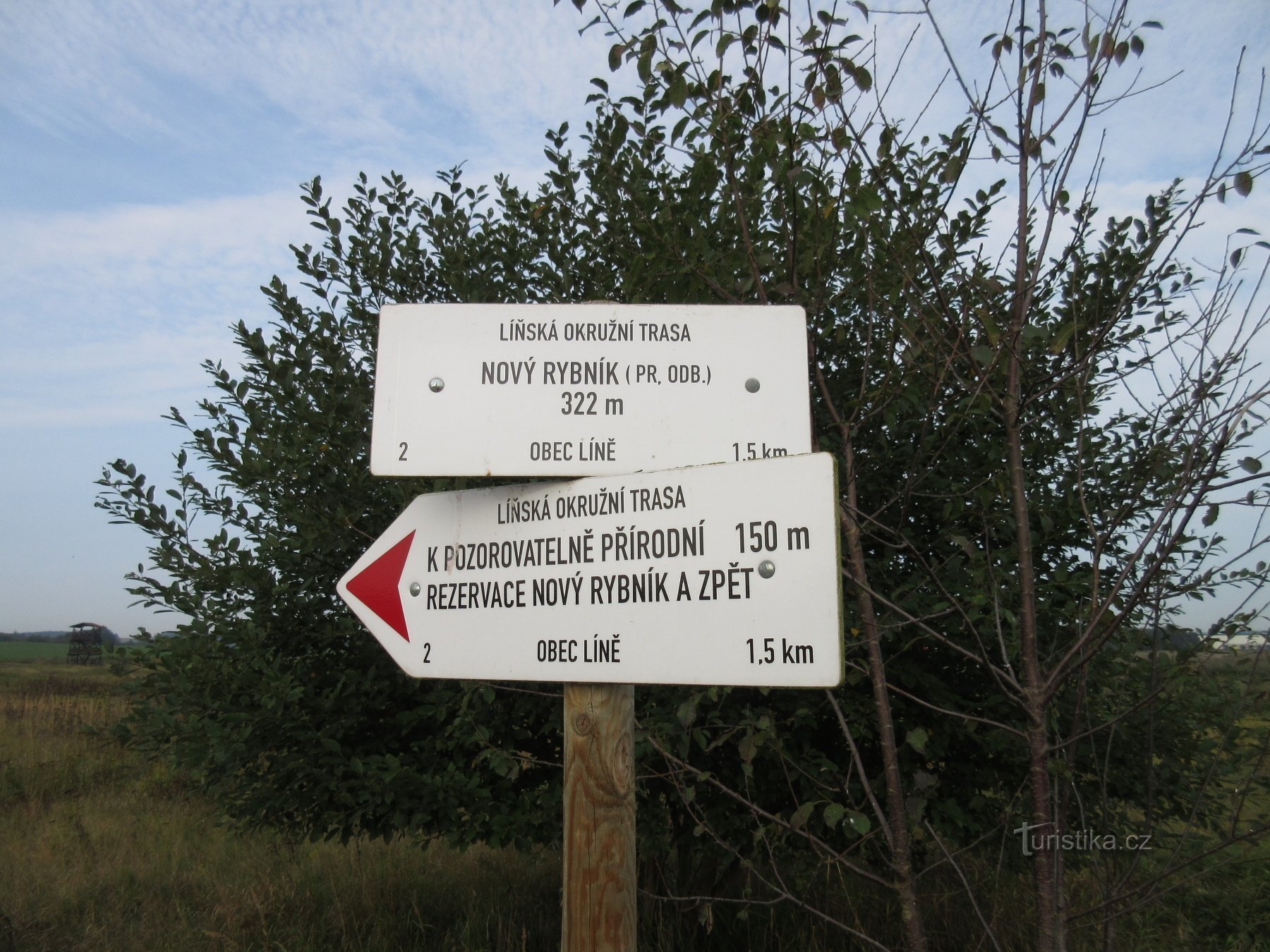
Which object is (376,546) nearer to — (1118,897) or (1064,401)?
(1118,897)

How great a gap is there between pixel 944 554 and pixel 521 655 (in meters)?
2.54

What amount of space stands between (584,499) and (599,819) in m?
0.73

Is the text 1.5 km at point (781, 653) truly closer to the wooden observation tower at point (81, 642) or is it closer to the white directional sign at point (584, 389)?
the white directional sign at point (584, 389)

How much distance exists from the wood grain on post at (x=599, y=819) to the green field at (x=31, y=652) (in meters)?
43.5

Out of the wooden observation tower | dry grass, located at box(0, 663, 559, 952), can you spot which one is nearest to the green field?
the wooden observation tower

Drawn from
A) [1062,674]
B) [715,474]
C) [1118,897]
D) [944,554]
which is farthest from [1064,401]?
[715,474]

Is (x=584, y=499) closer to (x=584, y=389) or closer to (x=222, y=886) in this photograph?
(x=584, y=389)

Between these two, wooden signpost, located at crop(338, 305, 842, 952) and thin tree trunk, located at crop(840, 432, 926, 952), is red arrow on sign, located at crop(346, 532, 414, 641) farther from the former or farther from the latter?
thin tree trunk, located at crop(840, 432, 926, 952)

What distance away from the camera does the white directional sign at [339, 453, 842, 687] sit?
5.36 feet

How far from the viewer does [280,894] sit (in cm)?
524

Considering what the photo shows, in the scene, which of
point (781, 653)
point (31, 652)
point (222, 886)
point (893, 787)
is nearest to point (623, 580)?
point (781, 653)

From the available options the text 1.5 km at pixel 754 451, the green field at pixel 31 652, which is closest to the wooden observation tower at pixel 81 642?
the green field at pixel 31 652

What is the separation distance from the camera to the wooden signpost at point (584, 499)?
1772 millimetres

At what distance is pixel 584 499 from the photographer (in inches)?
74.3
